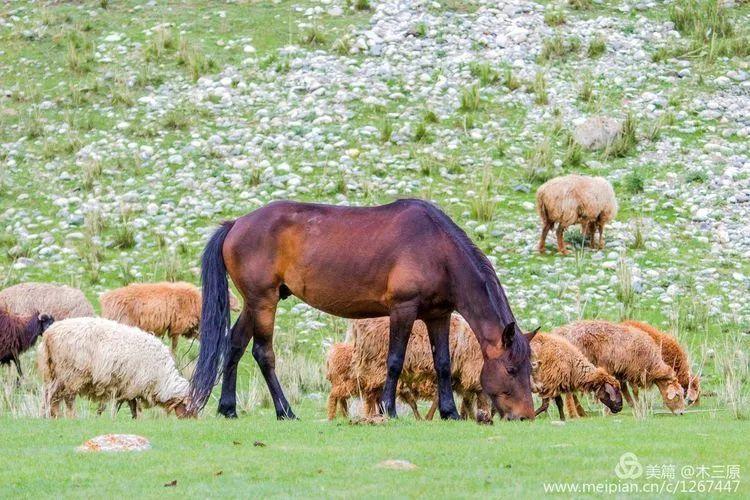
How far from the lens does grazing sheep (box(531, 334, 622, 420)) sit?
563 inches

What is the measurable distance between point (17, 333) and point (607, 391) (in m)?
8.26

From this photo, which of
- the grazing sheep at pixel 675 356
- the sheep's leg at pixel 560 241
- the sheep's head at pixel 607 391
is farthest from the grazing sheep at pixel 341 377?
the sheep's leg at pixel 560 241

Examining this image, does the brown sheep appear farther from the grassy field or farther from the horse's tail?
the horse's tail

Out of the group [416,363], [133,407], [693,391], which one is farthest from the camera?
[693,391]

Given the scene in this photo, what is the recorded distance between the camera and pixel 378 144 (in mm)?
25812

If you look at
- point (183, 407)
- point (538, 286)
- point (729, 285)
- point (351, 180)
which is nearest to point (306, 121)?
point (351, 180)

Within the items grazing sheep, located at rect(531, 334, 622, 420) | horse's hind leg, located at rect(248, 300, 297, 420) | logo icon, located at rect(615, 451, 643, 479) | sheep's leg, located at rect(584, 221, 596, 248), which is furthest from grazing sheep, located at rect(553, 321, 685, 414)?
sheep's leg, located at rect(584, 221, 596, 248)

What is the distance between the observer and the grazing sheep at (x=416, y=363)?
45.8 feet

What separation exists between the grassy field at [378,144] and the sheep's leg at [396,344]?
80cm

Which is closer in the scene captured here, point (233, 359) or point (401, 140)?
point (233, 359)

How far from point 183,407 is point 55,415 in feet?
4.93

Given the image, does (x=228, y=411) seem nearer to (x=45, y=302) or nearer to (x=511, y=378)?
(x=511, y=378)

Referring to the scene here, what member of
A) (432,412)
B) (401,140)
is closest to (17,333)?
(432,412)

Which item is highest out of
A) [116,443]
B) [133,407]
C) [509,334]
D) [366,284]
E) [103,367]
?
[366,284]
